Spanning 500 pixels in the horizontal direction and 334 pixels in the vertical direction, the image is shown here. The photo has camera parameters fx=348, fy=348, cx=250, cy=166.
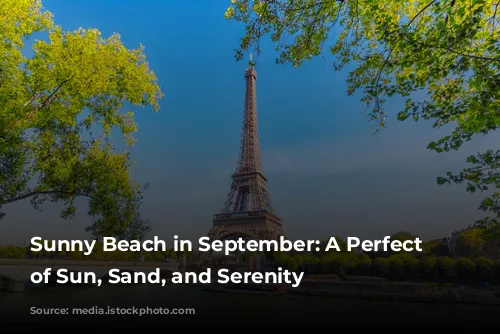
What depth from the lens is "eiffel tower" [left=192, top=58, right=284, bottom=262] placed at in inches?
2655

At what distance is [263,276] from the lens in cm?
4394

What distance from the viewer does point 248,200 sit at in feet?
257

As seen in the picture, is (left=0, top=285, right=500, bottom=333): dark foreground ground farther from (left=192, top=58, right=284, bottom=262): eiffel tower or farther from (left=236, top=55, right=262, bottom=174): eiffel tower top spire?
(left=236, top=55, right=262, bottom=174): eiffel tower top spire

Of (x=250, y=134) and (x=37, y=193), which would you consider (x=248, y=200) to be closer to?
(x=250, y=134)

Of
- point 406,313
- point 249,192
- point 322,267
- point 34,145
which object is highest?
point 249,192

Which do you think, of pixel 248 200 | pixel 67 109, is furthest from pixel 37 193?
pixel 248 200

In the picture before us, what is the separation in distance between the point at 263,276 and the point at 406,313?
22.0 meters

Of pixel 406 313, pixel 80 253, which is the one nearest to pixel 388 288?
pixel 406 313

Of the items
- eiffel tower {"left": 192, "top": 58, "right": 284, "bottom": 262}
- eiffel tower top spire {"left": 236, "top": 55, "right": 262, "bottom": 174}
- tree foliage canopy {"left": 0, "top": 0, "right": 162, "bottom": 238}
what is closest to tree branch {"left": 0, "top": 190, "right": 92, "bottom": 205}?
tree foliage canopy {"left": 0, "top": 0, "right": 162, "bottom": 238}

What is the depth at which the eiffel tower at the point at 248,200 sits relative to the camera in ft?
221

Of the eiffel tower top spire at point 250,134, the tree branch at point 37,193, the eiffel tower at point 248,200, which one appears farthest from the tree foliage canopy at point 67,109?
the eiffel tower top spire at point 250,134

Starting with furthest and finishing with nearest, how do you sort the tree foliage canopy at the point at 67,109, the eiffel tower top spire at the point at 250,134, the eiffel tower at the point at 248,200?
the eiffel tower top spire at the point at 250,134 → the eiffel tower at the point at 248,200 → the tree foliage canopy at the point at 67,109

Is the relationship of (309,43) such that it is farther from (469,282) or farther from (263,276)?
(469,282)

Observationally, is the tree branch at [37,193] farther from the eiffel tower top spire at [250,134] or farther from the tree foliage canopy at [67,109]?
the eiffel tower top spire at [250,134]
